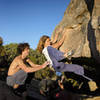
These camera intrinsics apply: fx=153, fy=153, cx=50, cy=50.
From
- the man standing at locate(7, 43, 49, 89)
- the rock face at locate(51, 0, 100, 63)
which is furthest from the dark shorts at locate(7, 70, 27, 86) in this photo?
the rock face at locate(51, 0, 100, 63)

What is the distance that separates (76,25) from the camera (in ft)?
28.7

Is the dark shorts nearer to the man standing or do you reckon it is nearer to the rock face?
the man standing

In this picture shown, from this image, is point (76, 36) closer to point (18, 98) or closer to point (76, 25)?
point (76, 25)

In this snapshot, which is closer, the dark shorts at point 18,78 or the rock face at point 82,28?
the dark shorts at point 18,78

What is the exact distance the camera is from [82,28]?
7719mm

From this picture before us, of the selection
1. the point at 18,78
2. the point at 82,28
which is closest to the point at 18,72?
the point at 18,78

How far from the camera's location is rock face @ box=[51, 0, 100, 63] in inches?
251

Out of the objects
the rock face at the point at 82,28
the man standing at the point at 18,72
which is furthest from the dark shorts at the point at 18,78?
the rock face at the point at 82,28

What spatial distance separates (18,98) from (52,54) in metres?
1.43

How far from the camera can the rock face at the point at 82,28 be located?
21.0 feet

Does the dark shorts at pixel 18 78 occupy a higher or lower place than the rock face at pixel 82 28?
lower

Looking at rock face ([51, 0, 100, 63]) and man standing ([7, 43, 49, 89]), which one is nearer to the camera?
man standing ([7, 43, 49, 89])

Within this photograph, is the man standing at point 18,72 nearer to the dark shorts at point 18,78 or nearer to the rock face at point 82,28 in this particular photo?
the dark shorts at point 18,78

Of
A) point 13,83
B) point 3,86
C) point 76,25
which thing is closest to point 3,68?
point 3,86
